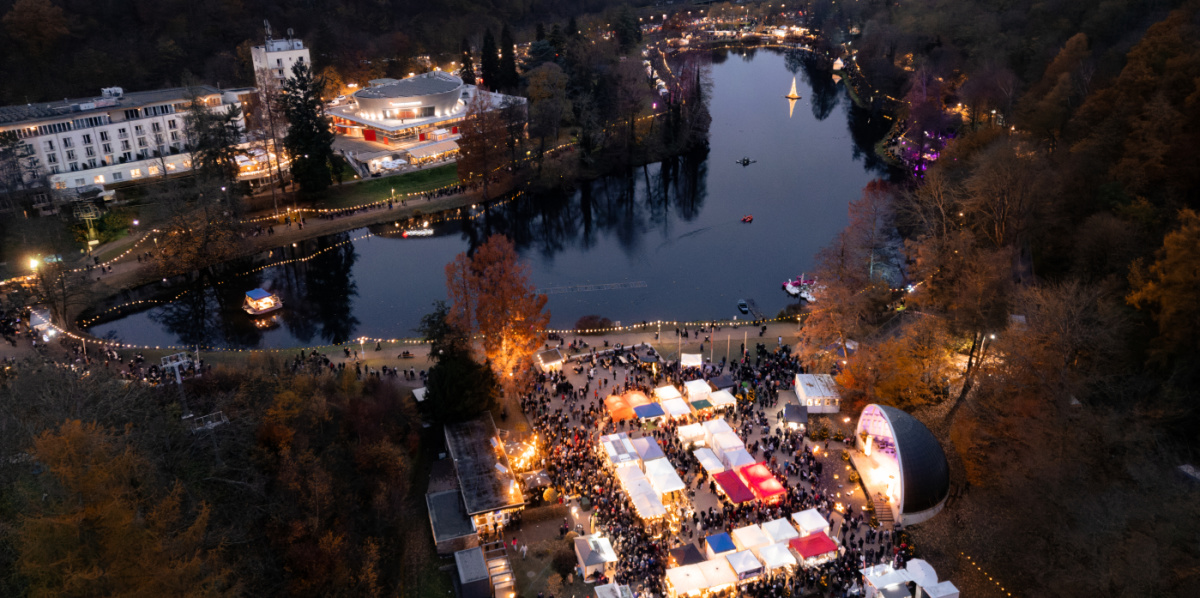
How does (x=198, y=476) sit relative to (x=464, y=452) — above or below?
above

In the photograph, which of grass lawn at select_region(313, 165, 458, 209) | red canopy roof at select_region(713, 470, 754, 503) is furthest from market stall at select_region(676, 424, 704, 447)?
grass lawn at select_region(313, 165, 458, 209)

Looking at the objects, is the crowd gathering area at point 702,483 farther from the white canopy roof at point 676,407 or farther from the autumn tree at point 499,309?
the autumn tree at point 499,309

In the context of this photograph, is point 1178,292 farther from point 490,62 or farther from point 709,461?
point 490,62

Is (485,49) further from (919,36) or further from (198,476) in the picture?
(198,476)

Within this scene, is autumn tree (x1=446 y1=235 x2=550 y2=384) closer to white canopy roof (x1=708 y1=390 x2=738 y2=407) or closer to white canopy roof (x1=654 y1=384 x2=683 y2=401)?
white canopy roof (x1=654 y1=384 x2=683 y2=401)

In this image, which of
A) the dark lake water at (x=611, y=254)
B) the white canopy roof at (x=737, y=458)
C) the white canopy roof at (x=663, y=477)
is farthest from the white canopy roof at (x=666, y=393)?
the dark lake water at (x=611, y=254)

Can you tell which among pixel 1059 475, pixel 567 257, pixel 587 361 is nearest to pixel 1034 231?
pixel 1059 475
